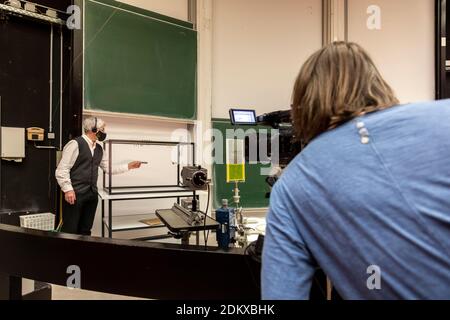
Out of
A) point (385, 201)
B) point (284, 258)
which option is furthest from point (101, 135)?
point (385, 201)

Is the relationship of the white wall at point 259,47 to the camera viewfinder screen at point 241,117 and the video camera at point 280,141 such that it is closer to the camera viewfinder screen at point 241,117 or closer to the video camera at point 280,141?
the camera viewfinder screen at point 241,117

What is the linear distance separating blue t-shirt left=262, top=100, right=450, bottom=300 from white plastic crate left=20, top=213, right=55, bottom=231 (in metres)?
2.81

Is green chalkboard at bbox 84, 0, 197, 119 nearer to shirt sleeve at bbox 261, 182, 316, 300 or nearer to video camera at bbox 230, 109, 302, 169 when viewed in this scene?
video camera at bbox 230, 109, 302, 169

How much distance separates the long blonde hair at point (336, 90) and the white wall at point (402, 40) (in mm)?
3988

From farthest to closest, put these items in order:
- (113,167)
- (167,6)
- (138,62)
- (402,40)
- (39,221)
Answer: (402,40) < (167,6) < (138,62) < (113,167) < (39,221)

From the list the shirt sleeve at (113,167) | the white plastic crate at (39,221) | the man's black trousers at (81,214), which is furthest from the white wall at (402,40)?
the white plastic crate at (39,221)

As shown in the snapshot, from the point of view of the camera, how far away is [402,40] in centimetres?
419

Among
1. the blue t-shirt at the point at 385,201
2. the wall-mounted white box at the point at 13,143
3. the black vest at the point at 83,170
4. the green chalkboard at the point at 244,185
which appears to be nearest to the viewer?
the blue t-shirt at the point at 385,201

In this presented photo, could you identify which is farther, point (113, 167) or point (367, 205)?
point (113, 167)

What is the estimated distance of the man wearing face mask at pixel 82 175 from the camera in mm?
2715

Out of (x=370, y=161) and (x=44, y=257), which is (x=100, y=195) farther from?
(x=370, y=161)

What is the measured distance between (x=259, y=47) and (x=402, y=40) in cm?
195

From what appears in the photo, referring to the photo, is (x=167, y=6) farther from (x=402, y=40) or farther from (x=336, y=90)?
(x=336, y=90)

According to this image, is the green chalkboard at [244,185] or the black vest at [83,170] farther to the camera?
the green chalkboard at [244,185]
